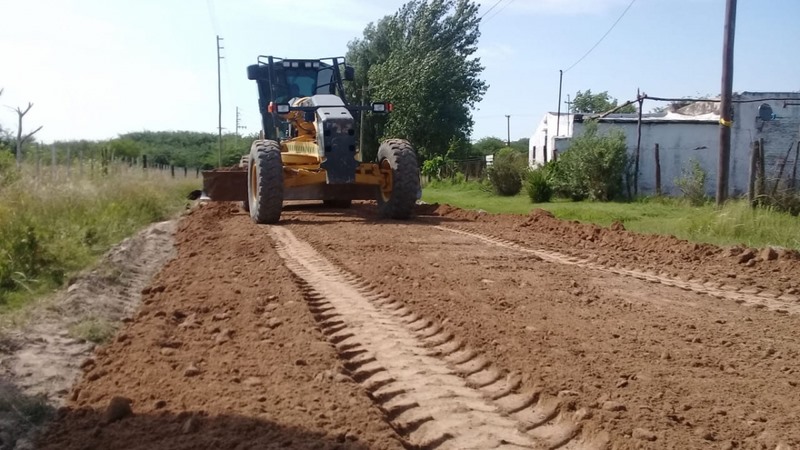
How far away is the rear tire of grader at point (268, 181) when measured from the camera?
50.6ft

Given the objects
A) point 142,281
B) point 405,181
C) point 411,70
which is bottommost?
point 142,281

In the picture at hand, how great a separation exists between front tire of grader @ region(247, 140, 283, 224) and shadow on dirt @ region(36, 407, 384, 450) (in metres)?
10.5

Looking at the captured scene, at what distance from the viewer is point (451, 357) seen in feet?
20.1

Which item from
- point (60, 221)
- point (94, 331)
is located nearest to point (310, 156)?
point (60, 221)

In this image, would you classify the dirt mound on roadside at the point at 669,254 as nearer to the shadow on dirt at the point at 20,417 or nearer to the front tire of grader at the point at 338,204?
the front tire of grader at the point at 338,204

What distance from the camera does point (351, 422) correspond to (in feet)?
15.1

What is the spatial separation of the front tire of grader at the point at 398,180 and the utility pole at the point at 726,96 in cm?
572

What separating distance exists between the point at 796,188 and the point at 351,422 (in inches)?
683

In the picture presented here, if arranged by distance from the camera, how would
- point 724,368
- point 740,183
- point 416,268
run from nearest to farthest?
1. point 724,368
2. point 416,268
3. point 740,183

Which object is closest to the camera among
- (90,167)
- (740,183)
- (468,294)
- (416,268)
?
(468,294)

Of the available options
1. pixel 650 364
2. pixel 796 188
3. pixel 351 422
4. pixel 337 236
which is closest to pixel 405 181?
pixel 337 236

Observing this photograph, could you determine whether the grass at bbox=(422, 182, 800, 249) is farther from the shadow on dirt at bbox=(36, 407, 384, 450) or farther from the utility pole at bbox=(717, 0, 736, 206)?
the shadow on dirt at bbox=(36, 407, 384, 450)

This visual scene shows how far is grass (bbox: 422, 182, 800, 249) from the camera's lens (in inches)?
555

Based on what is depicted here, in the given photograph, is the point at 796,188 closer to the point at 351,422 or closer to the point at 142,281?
the point at 142,281
